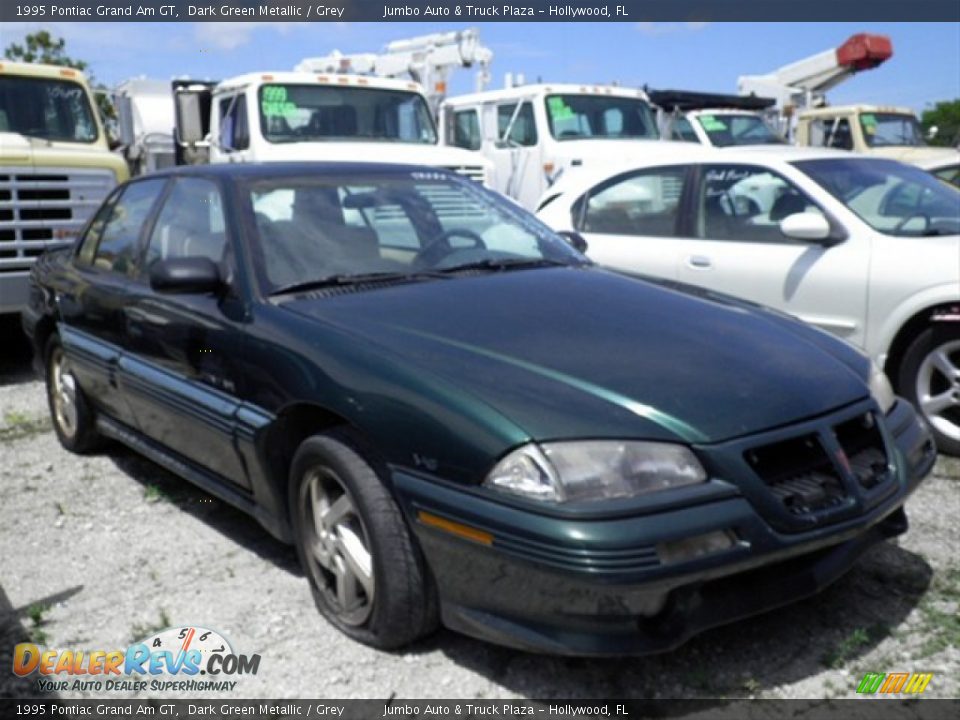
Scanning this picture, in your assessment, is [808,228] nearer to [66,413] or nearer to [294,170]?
[294,170]

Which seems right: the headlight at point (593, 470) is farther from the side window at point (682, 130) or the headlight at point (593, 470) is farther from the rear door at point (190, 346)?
the side window at point (682, 130)

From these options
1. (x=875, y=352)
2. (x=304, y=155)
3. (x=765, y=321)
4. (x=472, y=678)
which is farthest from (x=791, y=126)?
(x=472, y=678)

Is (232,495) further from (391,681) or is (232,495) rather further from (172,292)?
(391,681)

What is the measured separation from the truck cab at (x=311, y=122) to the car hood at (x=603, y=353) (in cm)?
610

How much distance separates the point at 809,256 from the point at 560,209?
1.93 metres

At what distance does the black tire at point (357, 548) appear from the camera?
2883mm

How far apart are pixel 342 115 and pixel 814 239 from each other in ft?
19.7

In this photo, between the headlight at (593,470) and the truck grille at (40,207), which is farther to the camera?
the truck grille at (40,207)

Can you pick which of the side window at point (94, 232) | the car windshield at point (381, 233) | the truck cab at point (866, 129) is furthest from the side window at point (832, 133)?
the side window at point (94, 232)

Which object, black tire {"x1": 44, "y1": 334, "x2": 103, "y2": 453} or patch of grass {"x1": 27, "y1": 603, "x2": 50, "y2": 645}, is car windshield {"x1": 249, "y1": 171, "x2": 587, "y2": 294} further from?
black tire {"x1": 44, "y1": 334, "x2": 103, "y2": 453}

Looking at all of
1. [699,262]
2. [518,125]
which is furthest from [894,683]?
[518,125]

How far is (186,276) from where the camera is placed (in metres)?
3.55

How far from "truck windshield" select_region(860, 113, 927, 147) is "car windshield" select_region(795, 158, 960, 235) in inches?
399

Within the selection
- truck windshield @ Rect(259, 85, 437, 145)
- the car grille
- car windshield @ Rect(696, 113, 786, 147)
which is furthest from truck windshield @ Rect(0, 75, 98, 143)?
car windshield @ Rect(696, 113, 786, 147)
